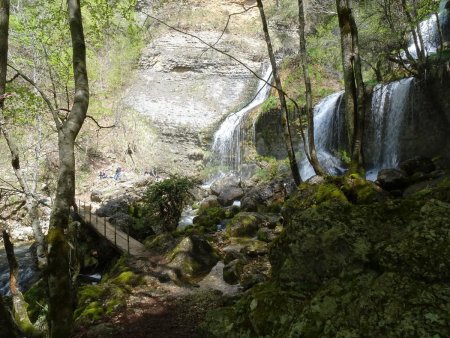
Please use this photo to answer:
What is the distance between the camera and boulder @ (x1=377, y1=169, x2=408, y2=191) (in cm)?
1173

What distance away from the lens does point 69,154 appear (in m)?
3.69

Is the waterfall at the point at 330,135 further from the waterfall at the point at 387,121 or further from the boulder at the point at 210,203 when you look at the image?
the boulder at the point at 210,203

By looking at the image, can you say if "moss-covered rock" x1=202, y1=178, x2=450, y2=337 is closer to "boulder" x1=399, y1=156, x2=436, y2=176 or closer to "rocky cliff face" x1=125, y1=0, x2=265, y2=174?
"boulder" x1=399, y1=156, x2=436, y2=176

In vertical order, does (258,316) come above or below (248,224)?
above

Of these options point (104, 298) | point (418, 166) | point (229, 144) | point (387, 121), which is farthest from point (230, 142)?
point (104, 298)

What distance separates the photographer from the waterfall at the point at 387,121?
1545cm

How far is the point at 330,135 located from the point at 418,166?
606 cm

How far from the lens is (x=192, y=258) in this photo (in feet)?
27.6

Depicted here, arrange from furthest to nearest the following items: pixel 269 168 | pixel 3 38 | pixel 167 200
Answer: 1. pixel 269 168
2. pixel 167 200
3. pixel 3 38

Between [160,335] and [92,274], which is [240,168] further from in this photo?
[160,335]

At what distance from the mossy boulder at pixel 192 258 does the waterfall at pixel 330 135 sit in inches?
424

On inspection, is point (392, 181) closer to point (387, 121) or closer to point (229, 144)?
point (387, 121)

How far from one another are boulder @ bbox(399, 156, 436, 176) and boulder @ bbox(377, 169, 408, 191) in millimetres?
1041

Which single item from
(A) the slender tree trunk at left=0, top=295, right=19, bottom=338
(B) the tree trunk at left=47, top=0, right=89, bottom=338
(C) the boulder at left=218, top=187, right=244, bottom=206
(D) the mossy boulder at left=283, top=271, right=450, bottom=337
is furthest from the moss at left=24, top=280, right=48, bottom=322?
(C) the boulder at left=218, top=187, right=244, bottom=206
